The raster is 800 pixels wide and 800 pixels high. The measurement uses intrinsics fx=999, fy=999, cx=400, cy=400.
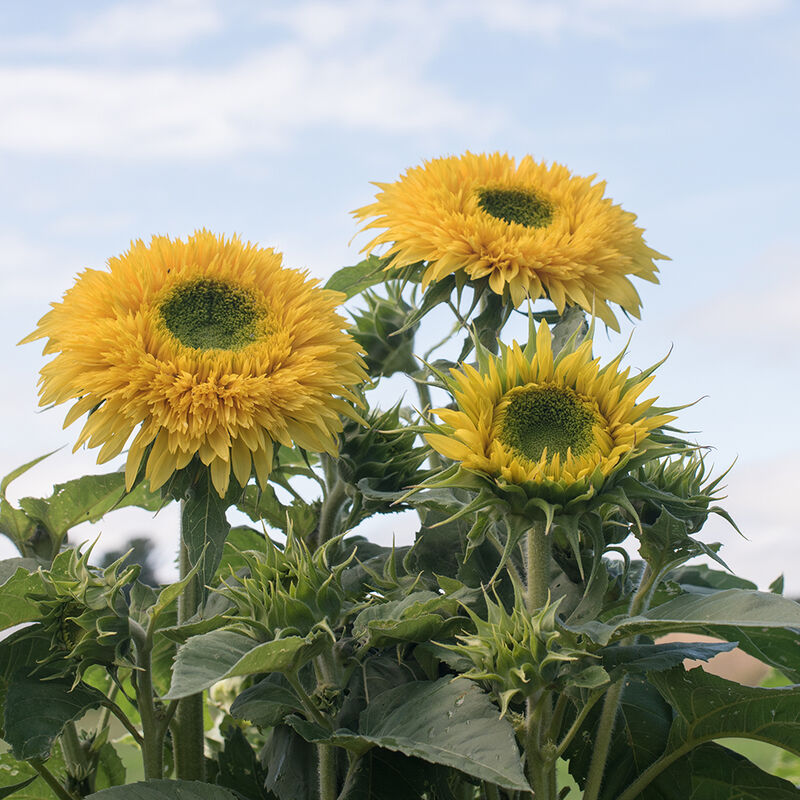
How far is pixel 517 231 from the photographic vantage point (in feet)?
3.50

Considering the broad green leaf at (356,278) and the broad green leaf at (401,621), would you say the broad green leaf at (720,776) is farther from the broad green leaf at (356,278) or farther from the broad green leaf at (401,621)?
the broad green leaf at (356,278)

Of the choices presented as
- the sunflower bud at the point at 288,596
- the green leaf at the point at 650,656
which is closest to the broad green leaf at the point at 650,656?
the green leaf at the point at 650,656

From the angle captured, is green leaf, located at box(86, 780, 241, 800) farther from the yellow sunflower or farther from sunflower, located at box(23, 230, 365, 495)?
the yellow sunflower

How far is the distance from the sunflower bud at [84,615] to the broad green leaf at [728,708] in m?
0.46

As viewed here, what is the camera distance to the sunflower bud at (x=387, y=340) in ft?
3.76

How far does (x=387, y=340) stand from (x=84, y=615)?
475 millimetres

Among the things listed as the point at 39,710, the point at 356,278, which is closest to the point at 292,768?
the point at 39,710

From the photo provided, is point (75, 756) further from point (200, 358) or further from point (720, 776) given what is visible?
point (720, 776)

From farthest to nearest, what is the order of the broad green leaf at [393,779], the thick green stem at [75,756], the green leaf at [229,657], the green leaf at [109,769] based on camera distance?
the green leaf at [109,769] < the thick green stem at [75,756] < the broad green leaf at [393,779] < the green leaf at [229,657]

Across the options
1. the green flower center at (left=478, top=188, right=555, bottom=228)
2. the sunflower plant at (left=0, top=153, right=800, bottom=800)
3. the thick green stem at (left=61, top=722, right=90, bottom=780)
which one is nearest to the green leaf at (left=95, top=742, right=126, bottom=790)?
the sunflower plant at (left=0, top=153, right=800, bottom=800)

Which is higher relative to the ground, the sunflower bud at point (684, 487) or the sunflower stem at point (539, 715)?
the sunflower bud at point (684, 487)

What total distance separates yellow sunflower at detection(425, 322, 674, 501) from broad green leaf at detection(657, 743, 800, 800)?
384 mm

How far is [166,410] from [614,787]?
0.56 m

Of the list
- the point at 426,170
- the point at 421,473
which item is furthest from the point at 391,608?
the point at 426,170
